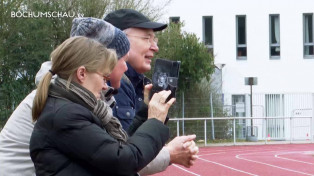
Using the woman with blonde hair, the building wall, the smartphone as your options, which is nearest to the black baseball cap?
the smartphone

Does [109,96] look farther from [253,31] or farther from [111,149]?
[253,31]

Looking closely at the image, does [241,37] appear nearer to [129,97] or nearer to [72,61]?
→ [129,97]

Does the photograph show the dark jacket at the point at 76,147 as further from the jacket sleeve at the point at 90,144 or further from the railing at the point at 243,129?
the railing at the point at 243,129

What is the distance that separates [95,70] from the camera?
127 inches

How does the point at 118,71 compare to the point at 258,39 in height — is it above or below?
below

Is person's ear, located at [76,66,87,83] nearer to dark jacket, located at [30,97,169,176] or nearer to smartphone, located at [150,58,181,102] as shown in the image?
dark jacket, located at [30,97,169,176]

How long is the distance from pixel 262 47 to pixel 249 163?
20808 mm

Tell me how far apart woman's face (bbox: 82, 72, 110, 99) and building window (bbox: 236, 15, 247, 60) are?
3908 centimetres

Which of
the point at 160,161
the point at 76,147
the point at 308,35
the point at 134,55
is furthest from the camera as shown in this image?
the point at 308,35

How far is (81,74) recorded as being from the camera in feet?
10.6

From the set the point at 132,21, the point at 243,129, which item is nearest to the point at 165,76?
the point at 132,21

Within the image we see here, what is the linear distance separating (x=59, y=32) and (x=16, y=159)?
74.2 feet

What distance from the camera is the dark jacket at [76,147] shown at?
9.98 feet

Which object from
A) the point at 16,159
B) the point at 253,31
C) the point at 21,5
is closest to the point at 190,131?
the point at 21,5
